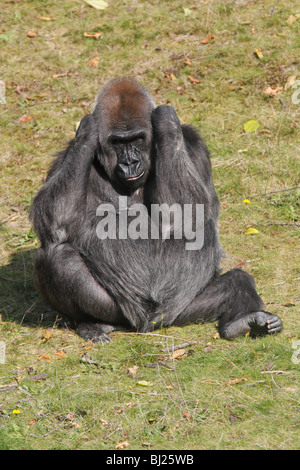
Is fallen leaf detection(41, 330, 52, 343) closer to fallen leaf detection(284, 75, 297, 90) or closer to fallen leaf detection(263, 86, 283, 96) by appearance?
fallen leaf detection(263, 86, 283, 96)

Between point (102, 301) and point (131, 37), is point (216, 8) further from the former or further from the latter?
point (102, 301)

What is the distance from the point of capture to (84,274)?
18.5 feet

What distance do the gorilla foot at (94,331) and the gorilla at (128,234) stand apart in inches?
0.4

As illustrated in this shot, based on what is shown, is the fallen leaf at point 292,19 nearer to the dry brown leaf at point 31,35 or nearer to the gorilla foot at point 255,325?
the dry brown leaf at point 31,35

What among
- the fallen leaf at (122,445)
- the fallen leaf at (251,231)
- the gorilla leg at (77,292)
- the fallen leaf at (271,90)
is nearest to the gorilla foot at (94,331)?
the gorilla leg at (77,292)

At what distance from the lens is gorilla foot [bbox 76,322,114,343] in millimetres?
5621

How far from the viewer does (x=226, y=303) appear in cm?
572

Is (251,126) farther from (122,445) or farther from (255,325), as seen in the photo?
(122,445)

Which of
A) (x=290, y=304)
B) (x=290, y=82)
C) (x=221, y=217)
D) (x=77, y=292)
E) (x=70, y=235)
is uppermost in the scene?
(x=290, y=82)

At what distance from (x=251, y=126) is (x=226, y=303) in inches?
149

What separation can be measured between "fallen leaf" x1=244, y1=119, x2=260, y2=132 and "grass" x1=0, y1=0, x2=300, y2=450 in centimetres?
9

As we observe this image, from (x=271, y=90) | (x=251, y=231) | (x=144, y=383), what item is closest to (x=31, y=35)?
(x=271, y=90)

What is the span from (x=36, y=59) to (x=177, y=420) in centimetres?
757

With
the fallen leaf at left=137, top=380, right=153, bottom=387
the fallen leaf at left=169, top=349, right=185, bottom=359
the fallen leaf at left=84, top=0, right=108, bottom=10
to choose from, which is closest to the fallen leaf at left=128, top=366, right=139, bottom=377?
the fallen leaf at left=137, top=380, right=153, bottom=387
